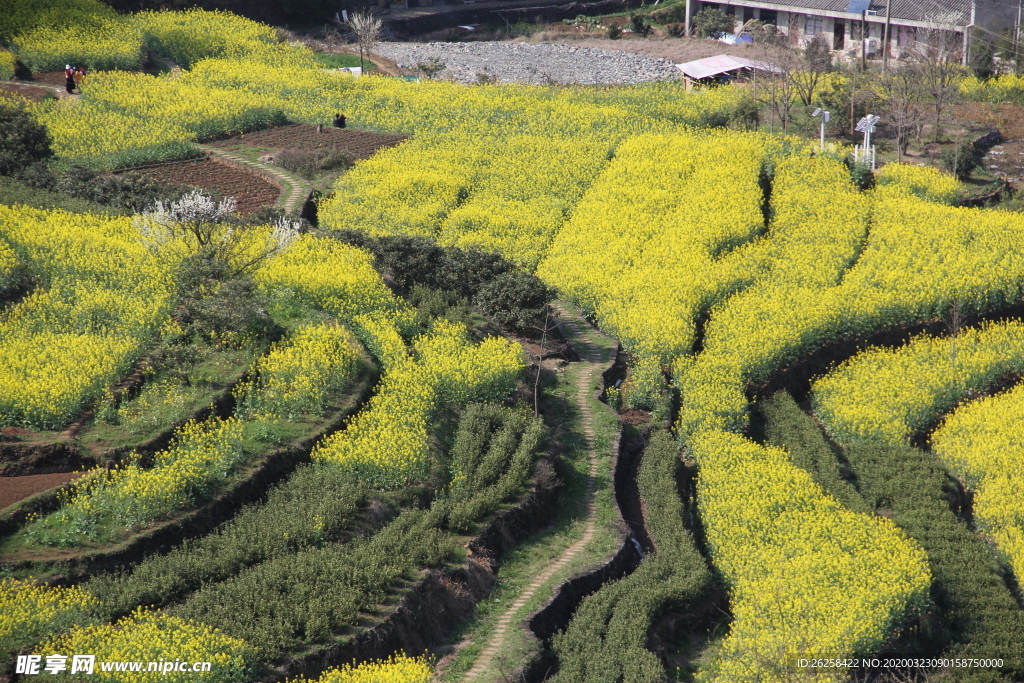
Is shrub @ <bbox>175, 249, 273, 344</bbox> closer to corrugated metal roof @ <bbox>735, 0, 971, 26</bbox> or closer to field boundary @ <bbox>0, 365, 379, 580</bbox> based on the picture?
field boundary @ <bbox>0, 365, 379, 580</bbox>

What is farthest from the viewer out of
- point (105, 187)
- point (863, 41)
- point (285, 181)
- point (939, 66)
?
point (863, 41)

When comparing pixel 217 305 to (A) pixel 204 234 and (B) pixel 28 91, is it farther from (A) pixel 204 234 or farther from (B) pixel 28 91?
→ (B) pixel 28 91

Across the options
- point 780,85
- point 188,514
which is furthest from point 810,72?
point 188,514

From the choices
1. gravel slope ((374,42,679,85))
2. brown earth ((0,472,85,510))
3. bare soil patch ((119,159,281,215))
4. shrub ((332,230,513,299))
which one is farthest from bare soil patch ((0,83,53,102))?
brown earth ((0,472,85,510))

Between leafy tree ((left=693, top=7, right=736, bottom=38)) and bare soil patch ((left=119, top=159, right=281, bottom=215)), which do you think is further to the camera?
leafy tree ((left=693, top=7, right=736, bottom=38))

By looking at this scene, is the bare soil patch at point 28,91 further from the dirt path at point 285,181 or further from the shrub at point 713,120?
the shrub at point 713,120

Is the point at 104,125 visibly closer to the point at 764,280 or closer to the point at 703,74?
the point at 764,280
